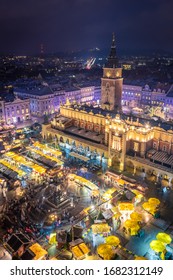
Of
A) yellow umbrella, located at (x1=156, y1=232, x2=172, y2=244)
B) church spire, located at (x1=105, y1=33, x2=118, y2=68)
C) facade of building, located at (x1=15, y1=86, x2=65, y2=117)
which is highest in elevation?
church spire, located at (x1=105, y1=33, x2=118, y2=68)

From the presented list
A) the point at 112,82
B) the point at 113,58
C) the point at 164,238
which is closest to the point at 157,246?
the point at 164,238

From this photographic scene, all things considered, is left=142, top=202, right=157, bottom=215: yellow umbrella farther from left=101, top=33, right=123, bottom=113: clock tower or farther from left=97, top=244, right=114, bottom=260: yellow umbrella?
left=101, top=33, right=123, bottom=113: clock tower

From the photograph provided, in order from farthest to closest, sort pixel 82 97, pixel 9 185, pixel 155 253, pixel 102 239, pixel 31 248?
pixel 82 97 < pixel 9 185 < pixel 102 239 < pixel 155 253 < pixel 31 248

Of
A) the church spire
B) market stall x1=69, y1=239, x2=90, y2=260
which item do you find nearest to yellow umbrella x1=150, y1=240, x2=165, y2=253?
market stall x1=69, y1=239, x2=90, y2=260

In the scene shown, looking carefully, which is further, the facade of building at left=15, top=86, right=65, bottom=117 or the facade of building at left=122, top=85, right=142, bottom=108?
the facade of building at left=122, top=85, right=142, bottom=108

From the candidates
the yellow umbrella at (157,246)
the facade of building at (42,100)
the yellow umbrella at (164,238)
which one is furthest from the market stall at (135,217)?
the facade of building at (42,100)
